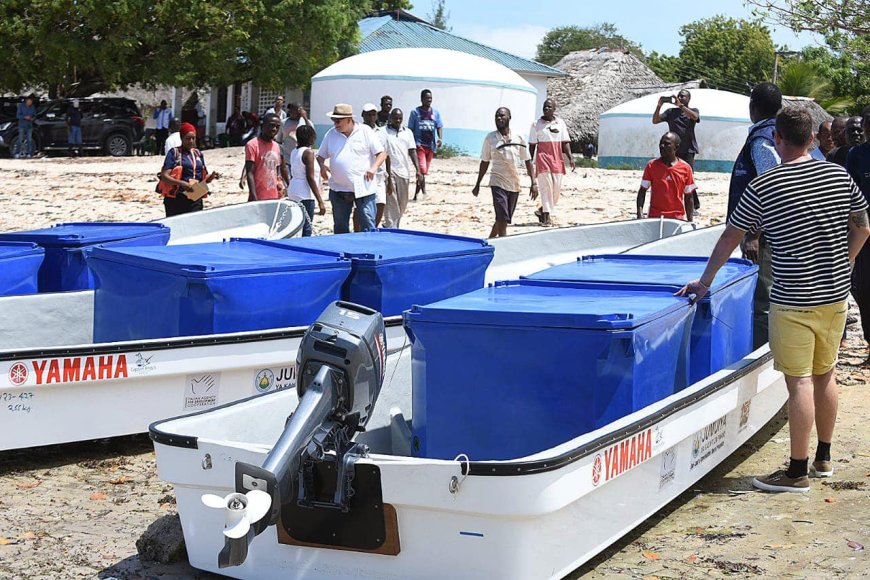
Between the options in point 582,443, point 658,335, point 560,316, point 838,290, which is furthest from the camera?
point 838,290

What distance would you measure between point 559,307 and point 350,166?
20.0 ft

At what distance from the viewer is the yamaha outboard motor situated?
161 inches

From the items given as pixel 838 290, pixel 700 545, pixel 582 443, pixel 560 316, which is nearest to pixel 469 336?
pixel 560 316

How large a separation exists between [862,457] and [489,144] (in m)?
7.59

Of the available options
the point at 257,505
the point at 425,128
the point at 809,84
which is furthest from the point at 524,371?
the point at 809,84

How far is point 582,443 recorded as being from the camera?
4.42 metres

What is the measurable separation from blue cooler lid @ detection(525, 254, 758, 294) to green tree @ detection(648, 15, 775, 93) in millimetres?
55246

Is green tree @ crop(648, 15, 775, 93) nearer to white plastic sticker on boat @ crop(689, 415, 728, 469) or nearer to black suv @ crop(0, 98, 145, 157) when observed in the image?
black suv @ crop(0, 98, 145, 157)

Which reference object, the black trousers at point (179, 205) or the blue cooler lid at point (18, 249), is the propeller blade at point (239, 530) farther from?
the black trousers at point (179, 205)

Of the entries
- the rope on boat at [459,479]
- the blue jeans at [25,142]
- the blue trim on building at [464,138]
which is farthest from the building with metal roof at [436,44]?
the rope on boat at [459,479]

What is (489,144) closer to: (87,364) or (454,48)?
(87,364)

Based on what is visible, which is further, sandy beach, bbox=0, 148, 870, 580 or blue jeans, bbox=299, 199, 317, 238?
blue jeans, bbox=299, 199, 317, 238

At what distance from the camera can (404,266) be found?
7.17 meters

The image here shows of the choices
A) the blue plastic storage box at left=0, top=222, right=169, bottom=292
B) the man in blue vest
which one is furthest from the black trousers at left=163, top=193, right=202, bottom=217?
the man in blue vest
